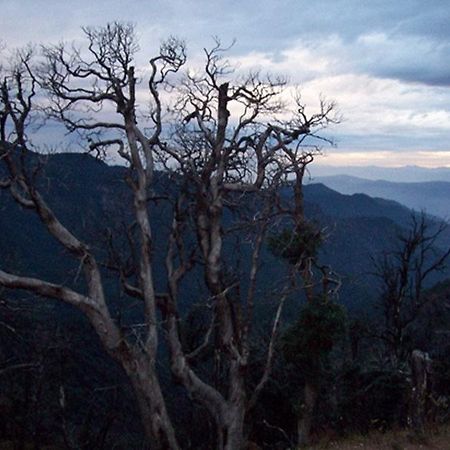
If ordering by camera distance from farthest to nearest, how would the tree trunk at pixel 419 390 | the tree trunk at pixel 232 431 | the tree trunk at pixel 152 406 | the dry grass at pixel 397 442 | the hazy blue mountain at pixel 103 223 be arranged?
the hazy blue mountain at pixel 103 223 < the tree trunk at pixel 232 431 < the tree trunk at pixel 152 406 < the tree trunk at pixel 419 390 < the dry grass at pixel 397 442

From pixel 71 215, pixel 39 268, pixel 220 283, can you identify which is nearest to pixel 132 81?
pixel 220 283

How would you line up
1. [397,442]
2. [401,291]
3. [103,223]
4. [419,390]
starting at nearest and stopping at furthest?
[397,442], [419,390], [103,223], [401,291]

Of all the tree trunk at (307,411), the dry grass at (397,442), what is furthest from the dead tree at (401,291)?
the dry grass at (397,442)

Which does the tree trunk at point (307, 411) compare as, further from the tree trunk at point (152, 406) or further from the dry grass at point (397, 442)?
the dry grass at point (397, 442)

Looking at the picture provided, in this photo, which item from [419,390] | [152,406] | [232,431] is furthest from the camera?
[232,431]

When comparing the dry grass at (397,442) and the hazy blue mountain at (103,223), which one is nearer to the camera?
the dry grass at (397,442)

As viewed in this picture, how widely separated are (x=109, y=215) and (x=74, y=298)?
372cm

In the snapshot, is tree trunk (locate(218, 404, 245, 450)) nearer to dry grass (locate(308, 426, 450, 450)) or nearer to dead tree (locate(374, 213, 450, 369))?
dry grass (locate(308, 426, 450, 450))

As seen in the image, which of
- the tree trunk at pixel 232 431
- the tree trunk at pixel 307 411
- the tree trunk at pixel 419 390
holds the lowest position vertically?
the tree trunk at pixel 307 411

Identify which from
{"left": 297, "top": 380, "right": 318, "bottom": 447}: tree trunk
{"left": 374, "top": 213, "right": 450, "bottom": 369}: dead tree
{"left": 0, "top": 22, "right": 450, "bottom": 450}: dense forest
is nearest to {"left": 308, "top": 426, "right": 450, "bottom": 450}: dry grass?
{"left": 0, "top": 22, "right": 450, "bottom": 450}: dense forest

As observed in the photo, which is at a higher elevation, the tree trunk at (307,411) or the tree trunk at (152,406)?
the tree trunk at (152,406)

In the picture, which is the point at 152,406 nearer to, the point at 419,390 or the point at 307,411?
the point at 419,390

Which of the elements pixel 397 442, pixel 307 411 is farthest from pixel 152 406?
pixel 307 411

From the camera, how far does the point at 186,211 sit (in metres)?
13.6
